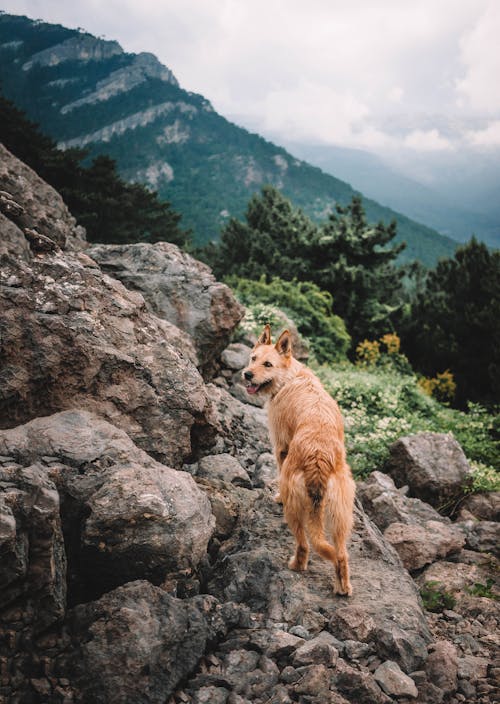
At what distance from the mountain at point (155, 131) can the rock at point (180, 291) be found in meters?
71.7

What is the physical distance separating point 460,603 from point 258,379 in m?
3.59

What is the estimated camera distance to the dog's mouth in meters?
5.55

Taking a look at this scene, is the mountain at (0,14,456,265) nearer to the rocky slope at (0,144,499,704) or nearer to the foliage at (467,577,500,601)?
the rocky slope at (0,144,499,704)

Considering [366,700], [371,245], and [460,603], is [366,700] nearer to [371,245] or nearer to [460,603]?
[460,603]

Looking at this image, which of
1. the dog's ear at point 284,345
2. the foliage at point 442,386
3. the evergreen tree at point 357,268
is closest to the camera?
the dog's ear at point 284,345

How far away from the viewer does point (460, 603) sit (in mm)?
4770

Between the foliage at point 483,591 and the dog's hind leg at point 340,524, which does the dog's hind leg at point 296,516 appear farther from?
the foliage at point 483,591

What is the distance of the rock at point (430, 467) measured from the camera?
8133 millimetres

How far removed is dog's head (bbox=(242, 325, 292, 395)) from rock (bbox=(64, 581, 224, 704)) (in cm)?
291

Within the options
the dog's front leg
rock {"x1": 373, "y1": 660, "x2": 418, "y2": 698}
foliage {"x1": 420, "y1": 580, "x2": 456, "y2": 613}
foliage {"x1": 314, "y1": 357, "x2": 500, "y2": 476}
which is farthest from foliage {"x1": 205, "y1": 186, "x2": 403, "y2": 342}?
rock {"x1": 373, "y1": 660, "x2": 418, "y2": 698}

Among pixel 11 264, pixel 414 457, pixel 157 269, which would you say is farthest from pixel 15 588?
pixel 414 457

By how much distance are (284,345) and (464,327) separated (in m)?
17.6

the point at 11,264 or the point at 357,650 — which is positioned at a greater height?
the point at 11,264

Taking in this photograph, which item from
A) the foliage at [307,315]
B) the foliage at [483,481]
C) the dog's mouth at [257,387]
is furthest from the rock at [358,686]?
the foliage at [307,315]
